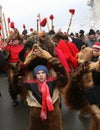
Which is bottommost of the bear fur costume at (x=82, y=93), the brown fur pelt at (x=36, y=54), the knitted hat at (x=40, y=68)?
the bear fur costume at (x=82, y=93)

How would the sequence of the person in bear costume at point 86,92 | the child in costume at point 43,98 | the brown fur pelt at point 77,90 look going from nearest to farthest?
the person in bear costume at point 86,92, the brown fur pelt at point 77,90, the child in costume at point 43,98

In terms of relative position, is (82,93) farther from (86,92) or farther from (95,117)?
(95,117)

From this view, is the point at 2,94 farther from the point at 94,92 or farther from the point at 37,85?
the point at 94,92

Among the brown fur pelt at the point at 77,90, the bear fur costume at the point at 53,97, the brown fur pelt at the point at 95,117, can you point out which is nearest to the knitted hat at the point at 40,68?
A: the bear fur costume at the point at 53,97

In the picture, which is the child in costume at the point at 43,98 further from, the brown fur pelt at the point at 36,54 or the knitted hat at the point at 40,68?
the brown fur pelt at the point at 36,54

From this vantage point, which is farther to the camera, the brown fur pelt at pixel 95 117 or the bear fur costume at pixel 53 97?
the bear fur costume at pixel 53 97

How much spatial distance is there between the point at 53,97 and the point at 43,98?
0.73 ft

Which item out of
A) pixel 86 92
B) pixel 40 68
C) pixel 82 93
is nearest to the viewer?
pixel 86 92

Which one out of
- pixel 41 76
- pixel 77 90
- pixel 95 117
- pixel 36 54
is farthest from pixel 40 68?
pixel 95 117

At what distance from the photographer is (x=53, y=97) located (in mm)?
5184

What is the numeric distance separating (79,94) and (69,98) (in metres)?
0.19

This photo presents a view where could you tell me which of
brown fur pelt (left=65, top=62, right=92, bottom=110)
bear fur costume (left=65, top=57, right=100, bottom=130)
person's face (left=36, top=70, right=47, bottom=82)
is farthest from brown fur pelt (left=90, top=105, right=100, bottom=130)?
person's face (left=36, top=70, right=47, bottom=82)

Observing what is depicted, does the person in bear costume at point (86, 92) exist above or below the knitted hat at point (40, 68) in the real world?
below

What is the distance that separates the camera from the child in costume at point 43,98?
5.02 m
